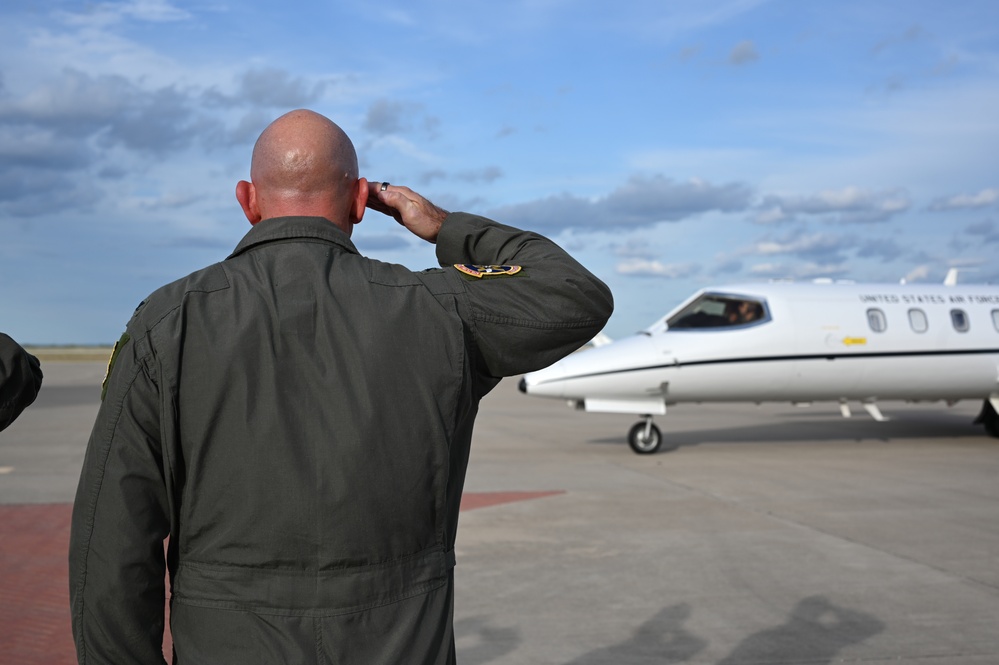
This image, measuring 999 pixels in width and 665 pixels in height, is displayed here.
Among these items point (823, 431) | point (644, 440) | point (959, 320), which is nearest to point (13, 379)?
point (644, 440)

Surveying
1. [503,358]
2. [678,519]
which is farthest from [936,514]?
[503,358]

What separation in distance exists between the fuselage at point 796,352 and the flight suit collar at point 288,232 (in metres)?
10.4

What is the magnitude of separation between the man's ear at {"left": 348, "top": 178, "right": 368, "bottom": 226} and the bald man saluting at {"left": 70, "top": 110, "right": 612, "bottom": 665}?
0.20 m

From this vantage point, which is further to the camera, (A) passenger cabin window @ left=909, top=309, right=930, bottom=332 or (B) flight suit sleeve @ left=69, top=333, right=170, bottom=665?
(A) passenger cabin window @ left=909, top=309, right=930, bottom=332

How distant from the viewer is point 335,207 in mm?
1941

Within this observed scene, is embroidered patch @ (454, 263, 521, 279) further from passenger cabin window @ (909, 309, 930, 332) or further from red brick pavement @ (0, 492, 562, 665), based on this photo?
passenger cabin window @ (909, 309, 930, 332)

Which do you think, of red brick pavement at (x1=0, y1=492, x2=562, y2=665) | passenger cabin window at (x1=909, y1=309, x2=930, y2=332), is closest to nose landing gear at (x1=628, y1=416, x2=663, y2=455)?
red brick pavement at (x1=0, y1=492, x2=562, y2=665)

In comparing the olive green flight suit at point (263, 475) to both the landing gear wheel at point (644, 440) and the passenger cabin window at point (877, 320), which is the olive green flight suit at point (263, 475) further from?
the passenger cabin window at point (877, 320)

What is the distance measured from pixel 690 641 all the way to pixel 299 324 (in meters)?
3.82

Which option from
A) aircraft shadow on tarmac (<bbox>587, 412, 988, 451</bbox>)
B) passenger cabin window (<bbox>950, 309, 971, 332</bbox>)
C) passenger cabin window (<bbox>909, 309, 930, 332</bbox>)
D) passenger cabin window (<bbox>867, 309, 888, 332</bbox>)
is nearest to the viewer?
passenger cabin window (<bbox>867, 309, 888, 332</bbox>)

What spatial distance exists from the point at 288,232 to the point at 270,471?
18.2 inches

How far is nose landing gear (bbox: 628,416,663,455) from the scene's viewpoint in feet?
41.8

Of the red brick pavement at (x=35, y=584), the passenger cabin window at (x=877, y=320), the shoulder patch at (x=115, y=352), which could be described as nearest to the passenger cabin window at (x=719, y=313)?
the passenger cabin window at (x=877, y=320)

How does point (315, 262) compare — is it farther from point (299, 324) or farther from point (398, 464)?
point (398, 464)
